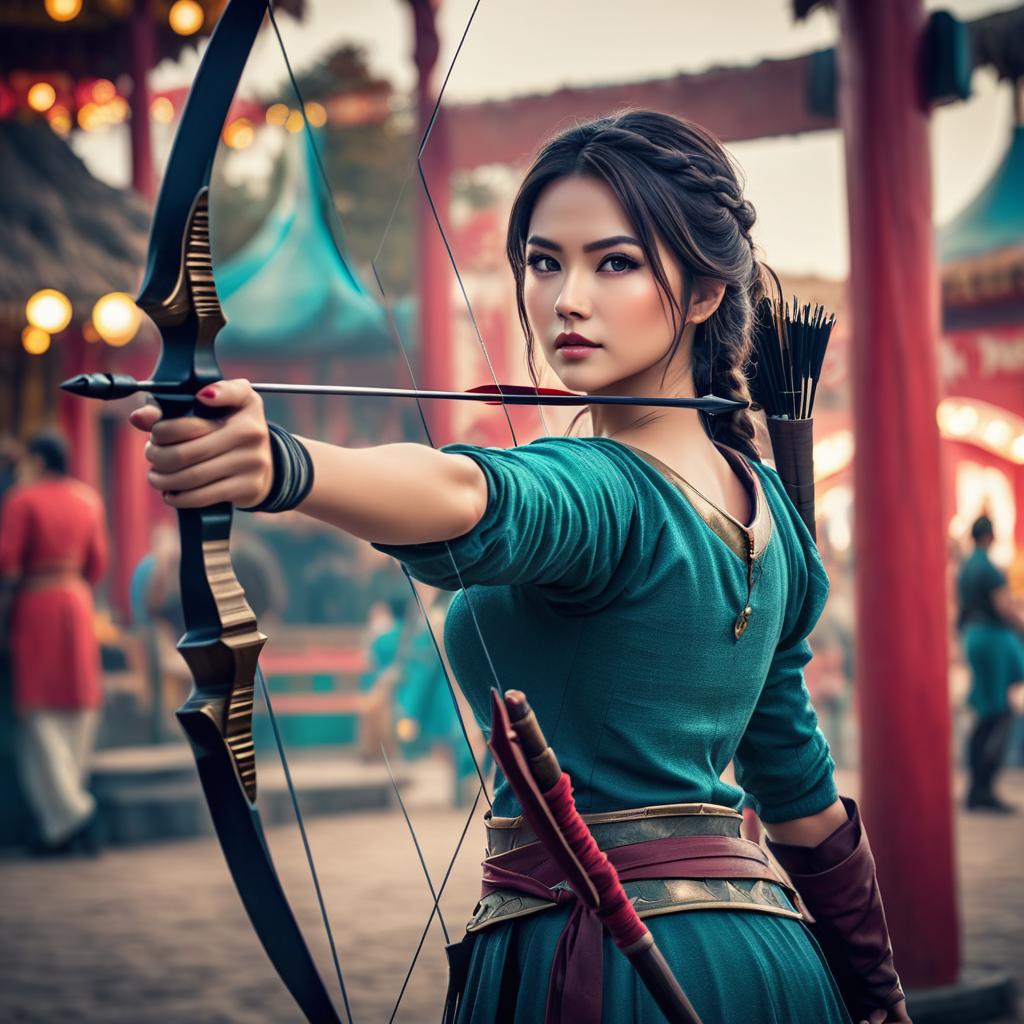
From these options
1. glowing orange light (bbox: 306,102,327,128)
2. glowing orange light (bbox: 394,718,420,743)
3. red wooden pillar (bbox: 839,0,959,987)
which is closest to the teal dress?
red wooden pillar (bbox: 839,0,959,987)

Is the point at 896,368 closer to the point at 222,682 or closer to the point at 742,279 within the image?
the point at 742,279

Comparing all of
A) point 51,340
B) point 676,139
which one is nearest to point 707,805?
point 676,139

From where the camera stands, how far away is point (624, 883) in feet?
4.48

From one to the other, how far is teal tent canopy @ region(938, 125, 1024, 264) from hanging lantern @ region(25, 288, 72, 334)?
6.20 m

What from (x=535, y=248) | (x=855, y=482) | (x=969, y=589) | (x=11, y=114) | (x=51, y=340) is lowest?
(x=969, y=589)

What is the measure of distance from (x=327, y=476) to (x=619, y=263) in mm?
437

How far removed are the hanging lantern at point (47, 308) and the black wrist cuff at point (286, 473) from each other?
267 inches

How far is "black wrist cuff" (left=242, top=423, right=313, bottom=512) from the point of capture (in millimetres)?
1091

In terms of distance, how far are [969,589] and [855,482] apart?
3.61m

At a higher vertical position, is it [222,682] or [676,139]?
[676,139]

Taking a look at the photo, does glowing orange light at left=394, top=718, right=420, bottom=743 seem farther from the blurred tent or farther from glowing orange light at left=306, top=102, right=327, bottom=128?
glowing orange light at left=306, top=102, right=327, bottom=128

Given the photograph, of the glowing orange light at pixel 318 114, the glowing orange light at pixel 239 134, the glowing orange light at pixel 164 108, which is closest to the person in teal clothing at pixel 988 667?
the glowing orange light at pixel 239 134

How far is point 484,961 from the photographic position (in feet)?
4.69

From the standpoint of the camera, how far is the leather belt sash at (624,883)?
1333 mm
